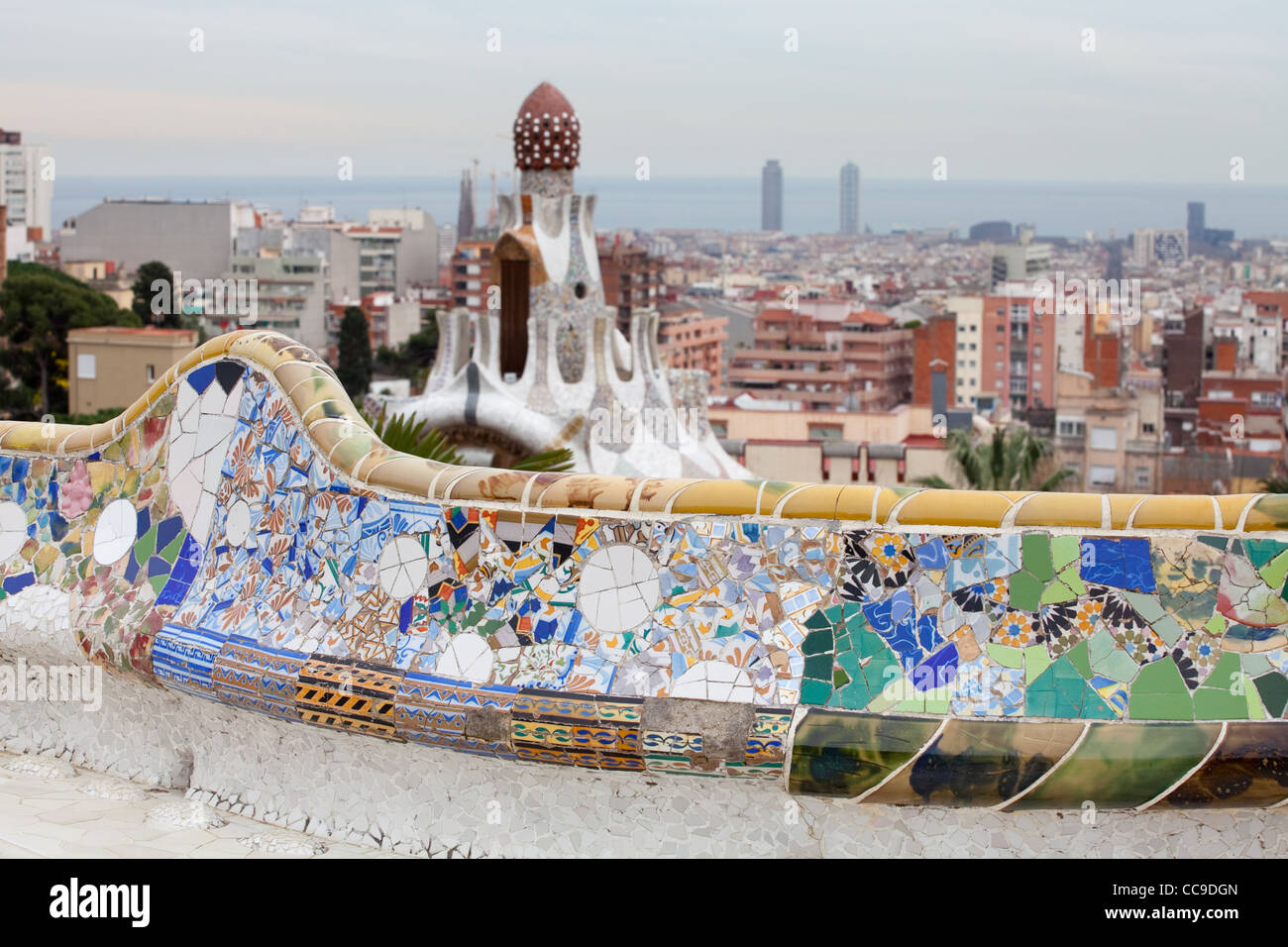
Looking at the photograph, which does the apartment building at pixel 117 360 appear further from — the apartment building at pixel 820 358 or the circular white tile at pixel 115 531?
the apartment building at pixel 820 358

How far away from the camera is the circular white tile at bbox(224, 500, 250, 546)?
502cm

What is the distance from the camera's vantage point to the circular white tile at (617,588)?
4344 mm

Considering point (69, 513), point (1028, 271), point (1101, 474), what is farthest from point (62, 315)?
point (1028, 271)

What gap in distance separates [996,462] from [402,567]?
21834mm

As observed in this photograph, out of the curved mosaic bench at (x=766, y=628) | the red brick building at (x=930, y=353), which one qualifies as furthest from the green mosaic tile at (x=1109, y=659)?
the red brick building at (x=930, y=353)

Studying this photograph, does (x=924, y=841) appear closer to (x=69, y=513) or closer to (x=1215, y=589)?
(x=1215, y=589)

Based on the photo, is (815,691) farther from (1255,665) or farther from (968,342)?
(968,342)

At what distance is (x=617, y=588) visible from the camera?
4375 mm

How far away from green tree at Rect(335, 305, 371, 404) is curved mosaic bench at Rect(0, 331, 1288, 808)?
53064 mm

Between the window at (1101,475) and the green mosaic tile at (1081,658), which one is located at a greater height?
the green mosaic tile at (1081,658)

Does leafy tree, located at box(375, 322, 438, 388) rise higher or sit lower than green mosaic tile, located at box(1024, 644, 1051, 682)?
lower

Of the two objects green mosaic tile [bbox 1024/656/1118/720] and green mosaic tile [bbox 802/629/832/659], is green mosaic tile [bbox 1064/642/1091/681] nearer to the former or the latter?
green mosaic tile [bbox 1024/656/1118/720]

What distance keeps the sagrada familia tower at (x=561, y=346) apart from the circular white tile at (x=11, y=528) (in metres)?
9.15

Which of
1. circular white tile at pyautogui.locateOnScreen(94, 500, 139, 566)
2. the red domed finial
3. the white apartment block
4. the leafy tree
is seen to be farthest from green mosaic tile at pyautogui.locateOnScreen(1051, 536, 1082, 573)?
the white apartment block
